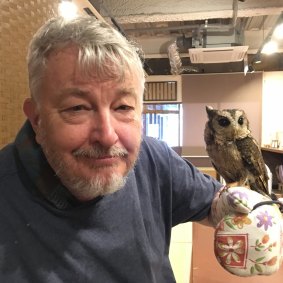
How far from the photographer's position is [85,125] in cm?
72

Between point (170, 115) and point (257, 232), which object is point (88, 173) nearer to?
point (257, 232)

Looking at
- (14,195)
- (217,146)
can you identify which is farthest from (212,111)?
(14,195)

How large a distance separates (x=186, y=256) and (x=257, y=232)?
57.0 inches

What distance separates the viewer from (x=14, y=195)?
2.56 ft

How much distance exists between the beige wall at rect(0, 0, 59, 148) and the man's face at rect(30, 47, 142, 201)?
205 millimetres

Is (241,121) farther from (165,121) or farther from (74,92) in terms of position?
(165,121)

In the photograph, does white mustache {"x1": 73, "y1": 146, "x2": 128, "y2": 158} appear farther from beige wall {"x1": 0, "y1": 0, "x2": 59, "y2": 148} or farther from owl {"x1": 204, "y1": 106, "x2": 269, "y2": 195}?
owl {"x1": 204, "y1": 106, "x2": 269, "y2": 195}

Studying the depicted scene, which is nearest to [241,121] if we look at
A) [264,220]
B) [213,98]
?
[264,220]

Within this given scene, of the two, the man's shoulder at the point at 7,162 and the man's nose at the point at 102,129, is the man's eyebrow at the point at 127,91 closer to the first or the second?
the man's nose at the point at 102,129

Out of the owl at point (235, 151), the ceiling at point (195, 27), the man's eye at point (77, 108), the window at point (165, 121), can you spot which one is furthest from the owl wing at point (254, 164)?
the window at point (165, 121)

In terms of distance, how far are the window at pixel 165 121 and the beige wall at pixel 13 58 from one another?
5036 millimetres

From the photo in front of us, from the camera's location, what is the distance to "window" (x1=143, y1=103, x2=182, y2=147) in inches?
240

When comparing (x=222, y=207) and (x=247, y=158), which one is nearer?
(x=222, y=207)

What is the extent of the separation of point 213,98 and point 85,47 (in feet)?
17.7
